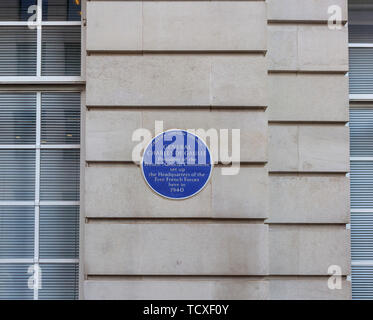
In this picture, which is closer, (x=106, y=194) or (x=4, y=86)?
(x=106, y=194)

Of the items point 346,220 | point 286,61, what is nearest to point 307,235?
point 346,220

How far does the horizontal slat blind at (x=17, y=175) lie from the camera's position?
22.3 ft

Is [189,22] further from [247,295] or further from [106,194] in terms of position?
[247,295]

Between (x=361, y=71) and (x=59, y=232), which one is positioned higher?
(x=361, y=71)

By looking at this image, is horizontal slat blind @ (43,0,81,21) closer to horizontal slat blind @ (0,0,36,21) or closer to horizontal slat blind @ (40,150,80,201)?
horizontal slat blind @ (0,0,36,21)

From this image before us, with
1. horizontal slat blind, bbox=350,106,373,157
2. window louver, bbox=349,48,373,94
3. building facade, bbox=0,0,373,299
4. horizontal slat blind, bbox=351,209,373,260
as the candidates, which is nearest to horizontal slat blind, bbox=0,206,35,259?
building facade, bbox=0,0,373,299

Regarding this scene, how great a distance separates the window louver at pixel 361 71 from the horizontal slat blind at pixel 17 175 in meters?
4.59

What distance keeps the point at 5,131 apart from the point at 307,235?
4274 mm

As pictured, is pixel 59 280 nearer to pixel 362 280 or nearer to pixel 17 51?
pixel 17 51

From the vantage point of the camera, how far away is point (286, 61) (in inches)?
263

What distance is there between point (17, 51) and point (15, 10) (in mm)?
593

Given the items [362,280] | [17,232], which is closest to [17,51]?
[17,232]

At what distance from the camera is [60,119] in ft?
22.6
